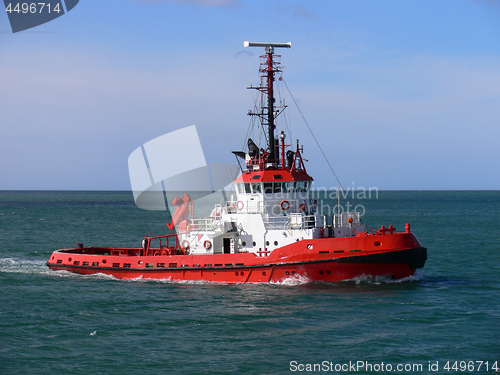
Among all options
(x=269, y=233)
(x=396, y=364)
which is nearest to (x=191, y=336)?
(x=396, y=364)

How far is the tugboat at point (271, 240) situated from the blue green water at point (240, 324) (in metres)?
0.68

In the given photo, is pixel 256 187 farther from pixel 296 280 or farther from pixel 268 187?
pixel 296 280

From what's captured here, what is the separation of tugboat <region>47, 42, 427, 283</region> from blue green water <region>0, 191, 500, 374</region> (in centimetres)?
68

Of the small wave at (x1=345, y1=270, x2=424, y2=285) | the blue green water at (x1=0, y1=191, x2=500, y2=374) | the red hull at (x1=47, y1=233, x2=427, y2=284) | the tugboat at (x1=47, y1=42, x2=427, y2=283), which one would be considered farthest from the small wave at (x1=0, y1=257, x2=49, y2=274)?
the small wave at (x1=345, y1=270, x2=424, y2=285)

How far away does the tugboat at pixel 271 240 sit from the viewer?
839 inches

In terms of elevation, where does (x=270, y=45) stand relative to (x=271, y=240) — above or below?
above

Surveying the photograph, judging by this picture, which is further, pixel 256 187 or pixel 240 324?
pixel 256 187

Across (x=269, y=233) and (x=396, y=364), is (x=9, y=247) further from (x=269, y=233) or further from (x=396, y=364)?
(x=396, y=364)

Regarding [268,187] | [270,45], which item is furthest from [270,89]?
[268,187]

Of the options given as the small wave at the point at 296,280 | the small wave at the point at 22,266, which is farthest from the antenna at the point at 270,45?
the small wave at the point at 22,266

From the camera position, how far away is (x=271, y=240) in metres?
22.8

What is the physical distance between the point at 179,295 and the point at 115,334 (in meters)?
4.89

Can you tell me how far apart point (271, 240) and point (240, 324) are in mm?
6129

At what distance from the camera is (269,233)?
74.8ft
